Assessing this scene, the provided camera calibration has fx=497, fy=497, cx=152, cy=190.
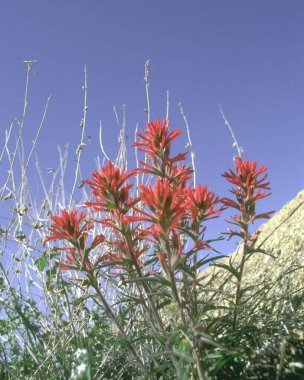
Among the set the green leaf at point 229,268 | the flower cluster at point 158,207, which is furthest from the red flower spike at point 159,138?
the green leaf at point 229,268

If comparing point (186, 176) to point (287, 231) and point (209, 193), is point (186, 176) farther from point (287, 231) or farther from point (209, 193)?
point (287, 231)

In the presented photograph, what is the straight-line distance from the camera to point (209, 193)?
83.8 inches

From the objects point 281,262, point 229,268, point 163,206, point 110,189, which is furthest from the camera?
point 281,262

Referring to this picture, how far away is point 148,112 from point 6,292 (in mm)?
1541

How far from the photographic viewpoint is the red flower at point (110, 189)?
1.96m

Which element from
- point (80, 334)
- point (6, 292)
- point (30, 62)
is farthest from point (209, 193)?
point (30, 62)

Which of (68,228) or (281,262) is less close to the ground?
(68,228)

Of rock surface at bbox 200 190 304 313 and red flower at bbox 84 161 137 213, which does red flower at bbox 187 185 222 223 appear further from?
rock surface at bbox 200 190 304 313

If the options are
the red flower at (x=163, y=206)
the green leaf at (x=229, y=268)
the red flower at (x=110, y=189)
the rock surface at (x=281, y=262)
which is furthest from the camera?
the rock surface at (x=281, y=262)

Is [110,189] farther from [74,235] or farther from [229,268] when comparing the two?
[229,268]

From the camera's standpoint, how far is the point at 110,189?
77.5 inches

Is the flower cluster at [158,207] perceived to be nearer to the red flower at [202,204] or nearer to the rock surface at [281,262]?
the red flower at [202,204]

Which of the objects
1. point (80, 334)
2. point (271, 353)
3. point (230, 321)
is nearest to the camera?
point (271, 353)

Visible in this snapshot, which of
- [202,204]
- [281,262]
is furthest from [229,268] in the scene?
[281,262]
